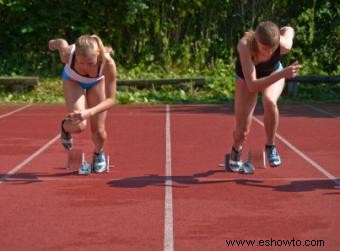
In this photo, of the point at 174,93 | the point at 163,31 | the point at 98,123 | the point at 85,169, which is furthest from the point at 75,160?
the point at 163,31

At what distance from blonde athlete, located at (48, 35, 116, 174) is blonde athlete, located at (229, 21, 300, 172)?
1.20 meters

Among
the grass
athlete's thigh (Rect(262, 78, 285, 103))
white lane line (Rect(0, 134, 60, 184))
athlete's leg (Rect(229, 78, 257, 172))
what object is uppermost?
athlete's thigh (Rect(262, 78, 285, 103))

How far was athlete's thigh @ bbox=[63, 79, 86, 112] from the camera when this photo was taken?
6.33 meters

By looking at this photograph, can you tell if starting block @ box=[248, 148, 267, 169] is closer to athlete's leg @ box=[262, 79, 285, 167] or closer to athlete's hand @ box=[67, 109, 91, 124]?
athlete's leg @ box=[262, 79, 285, 167]

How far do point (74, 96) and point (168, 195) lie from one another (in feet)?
4.58

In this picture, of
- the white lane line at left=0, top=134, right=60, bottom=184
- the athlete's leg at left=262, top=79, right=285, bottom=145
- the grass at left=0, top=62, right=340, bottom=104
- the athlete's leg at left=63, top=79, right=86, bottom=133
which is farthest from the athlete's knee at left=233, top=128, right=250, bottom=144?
the grass at left=0, top=62, right=340, bottom=104

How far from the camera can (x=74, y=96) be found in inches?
251

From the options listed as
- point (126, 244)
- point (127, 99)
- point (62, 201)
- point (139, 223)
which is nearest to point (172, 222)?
Result: point (139, 223)

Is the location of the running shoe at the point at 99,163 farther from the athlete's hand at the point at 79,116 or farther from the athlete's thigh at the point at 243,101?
the athlete's thigh at the point at 243,101

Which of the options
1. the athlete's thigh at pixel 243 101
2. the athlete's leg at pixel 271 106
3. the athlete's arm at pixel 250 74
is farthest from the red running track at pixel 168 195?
the athlete's arm at pixel 250 74

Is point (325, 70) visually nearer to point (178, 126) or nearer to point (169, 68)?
point (169, 68)

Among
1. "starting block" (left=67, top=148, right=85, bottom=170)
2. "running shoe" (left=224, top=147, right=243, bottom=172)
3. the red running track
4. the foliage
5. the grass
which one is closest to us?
the red running track

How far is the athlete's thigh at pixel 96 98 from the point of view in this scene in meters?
6.45

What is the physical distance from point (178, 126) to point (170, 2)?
27.0 feet
